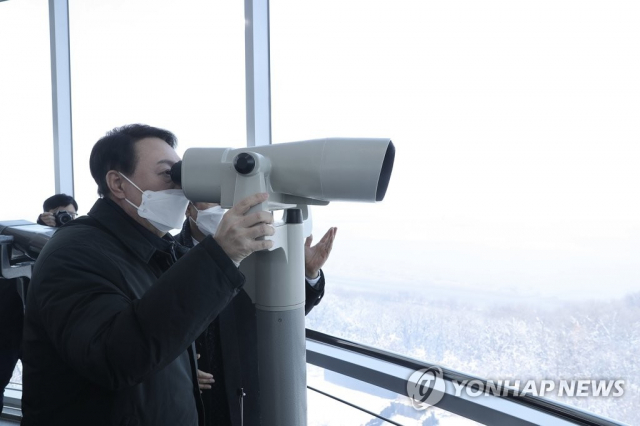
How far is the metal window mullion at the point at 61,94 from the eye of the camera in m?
2.98

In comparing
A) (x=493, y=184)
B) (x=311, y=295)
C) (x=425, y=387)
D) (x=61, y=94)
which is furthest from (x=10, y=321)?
(x=61, y=94)

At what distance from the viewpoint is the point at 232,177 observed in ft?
2.76

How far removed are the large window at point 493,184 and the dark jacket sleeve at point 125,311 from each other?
34.5 inches

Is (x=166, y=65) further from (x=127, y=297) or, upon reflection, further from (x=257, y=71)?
(x=127, y=297)

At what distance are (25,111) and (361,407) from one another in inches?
120

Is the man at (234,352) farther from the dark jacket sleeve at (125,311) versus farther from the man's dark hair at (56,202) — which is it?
the man's dark hair at (56,202)

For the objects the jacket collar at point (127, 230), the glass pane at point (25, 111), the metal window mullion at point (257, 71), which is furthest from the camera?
the glass pane at point (25, 111)

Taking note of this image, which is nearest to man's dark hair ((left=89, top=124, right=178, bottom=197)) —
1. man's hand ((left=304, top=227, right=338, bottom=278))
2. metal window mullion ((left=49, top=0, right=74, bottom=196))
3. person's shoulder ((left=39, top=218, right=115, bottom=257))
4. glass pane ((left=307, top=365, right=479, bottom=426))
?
person's shoulder ((left=39, top=218, right=115, bottom=257))

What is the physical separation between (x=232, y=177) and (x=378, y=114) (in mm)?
1160

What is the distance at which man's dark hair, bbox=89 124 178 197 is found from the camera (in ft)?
3.34

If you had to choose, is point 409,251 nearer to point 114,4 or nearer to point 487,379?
point 487,379

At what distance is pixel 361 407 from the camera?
5.48 feet

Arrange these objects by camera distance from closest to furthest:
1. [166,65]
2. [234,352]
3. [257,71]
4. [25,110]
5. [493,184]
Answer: [234,352], [493,184], [257,71], [166,65], [25,110]

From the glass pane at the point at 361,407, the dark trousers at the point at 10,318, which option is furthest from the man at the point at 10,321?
the glass pane at the point at 361,407
